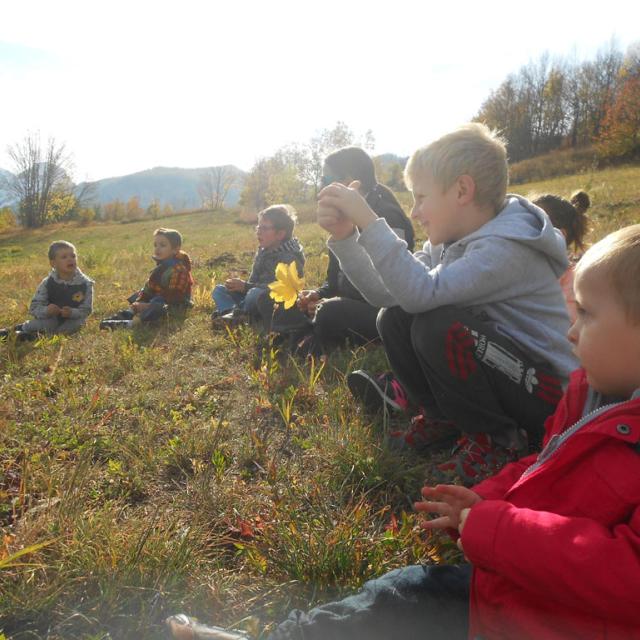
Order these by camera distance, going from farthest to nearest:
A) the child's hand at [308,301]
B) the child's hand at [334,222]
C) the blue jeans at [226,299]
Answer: the blue jeans at [226,299], the child's hand at [308,301], the child's hand at [334,222]

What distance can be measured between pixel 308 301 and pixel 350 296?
32 cm

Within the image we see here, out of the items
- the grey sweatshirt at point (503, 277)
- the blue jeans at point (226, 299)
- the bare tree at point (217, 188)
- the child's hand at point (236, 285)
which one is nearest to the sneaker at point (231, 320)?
the blue jeans at point (226, 299)

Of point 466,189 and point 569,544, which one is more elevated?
point 466,189

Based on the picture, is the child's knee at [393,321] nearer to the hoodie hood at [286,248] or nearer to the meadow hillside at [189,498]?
the meadow hillside at [189,498]

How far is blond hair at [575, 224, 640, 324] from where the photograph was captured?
1.09m

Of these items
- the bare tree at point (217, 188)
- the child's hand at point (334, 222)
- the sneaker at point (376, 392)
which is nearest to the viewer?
the child's hand at point (334, 222)

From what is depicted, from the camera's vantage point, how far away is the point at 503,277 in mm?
1967

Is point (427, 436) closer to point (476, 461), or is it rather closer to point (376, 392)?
point (476, 461)

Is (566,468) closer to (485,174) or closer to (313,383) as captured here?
(485,174)

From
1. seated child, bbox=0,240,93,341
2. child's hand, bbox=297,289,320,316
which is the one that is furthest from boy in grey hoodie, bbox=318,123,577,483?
seated child, bbox=0,240,93,341

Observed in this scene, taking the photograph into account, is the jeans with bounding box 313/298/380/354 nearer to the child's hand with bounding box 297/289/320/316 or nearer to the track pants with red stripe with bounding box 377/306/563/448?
the child's hand with bounding box 297/289/320/316

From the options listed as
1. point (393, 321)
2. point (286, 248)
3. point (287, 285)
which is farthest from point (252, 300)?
point (393, 321)

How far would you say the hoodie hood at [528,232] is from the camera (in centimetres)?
195

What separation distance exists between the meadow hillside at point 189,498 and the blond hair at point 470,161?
1135mm
